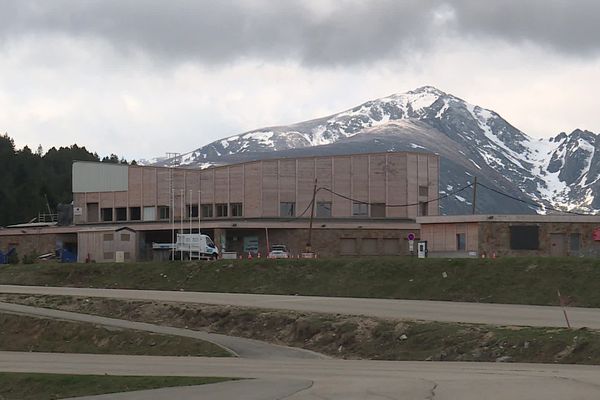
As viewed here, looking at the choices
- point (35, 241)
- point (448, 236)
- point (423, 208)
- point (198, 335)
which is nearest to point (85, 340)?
point (198, 335)

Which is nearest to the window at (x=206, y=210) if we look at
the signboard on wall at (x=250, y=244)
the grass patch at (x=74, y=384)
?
the signboard on wall at (x=250, y=244)

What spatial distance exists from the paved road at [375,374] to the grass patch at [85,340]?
2810 mm

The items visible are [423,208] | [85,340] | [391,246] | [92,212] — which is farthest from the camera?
[92,212]

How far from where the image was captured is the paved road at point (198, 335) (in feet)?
114

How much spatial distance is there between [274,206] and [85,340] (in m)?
63.2

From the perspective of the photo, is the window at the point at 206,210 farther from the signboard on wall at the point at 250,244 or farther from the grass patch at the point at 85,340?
the grass patch at the point at 85,340

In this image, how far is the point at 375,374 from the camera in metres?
24.1

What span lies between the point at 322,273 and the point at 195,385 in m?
37.2

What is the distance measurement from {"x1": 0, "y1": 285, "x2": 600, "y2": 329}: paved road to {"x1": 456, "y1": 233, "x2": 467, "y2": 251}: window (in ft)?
86.8

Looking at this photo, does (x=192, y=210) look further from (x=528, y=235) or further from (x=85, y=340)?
(x=85, y=340)

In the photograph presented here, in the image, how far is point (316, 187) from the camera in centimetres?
10388

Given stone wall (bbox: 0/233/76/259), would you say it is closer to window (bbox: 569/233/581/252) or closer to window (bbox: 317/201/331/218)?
window (bbox: 317/201/331/218)

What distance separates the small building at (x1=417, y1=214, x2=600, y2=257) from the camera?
233ft

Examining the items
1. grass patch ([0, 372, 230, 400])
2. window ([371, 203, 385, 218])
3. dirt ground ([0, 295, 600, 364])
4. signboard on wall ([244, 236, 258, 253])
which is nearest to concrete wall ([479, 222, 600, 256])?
window ([371, 203, 385, 218])
